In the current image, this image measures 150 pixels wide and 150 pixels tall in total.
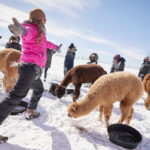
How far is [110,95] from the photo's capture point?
2902 mm

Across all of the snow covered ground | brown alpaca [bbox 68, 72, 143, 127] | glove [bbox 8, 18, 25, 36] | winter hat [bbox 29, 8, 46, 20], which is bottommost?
the snow covered ground

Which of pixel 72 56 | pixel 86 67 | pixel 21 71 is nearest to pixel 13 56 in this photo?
pixel 21 71

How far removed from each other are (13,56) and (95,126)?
285cm

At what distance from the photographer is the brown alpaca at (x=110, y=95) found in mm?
2711

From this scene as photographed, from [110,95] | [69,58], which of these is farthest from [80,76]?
Result: [69,58]

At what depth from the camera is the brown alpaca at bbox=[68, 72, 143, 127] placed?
2.71m

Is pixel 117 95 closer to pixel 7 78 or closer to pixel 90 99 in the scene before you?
pixel 90 99

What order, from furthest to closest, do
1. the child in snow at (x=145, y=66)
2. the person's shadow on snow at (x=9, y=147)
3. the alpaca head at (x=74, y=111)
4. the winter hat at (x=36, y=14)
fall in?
1. the child in snow at (x=145, y=66)
2. the alpaca head at (x=74, y=111)
3. the winter hat at (x=36, y=14)
4. the person's shadow on snow at (x=9, y=147)

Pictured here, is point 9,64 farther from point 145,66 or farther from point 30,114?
point 145,66

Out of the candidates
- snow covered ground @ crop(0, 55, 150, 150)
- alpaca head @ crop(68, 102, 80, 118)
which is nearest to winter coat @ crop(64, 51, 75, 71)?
snow covered ground @ crop(0, 55, 150, 150)

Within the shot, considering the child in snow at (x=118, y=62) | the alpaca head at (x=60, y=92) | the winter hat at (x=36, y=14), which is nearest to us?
the winter hat at (x=36, y=14)

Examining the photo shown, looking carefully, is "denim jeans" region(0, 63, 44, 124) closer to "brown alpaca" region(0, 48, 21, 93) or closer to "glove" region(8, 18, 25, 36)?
"glove" region(8, 18, 25, 36)

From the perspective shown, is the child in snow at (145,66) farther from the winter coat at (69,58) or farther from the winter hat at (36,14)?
the winter hat at (36,14)

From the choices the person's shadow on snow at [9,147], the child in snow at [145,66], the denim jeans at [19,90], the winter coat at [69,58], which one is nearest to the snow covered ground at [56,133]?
the person's shadow on snow at [9,147]
